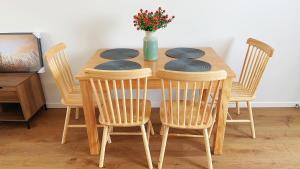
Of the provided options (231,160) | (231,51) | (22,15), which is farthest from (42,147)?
(231,51)

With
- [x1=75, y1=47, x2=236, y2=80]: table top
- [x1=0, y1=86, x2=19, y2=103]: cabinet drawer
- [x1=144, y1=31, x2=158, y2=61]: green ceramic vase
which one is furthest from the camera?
[x1=0, y1=86, x2=19, y2=103]: cabinet drawer

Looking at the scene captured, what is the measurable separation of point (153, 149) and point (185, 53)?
3.01 ft

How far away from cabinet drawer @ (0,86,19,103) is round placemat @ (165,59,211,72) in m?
1.49

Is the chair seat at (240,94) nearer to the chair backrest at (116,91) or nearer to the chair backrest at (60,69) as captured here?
the chair backrest at (116,91)

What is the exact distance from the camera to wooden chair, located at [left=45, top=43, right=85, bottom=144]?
2.09 metres

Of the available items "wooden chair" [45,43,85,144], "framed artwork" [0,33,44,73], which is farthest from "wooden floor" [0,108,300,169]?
"framed artwork" [0,33,44,73]

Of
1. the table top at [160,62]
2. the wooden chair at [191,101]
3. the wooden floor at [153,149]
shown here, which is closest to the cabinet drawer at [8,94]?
the wooden floor at [153,149]

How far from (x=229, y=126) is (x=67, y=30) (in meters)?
1.93

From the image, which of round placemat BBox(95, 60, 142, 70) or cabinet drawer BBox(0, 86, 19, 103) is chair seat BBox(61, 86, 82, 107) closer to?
round placemat BBox(95, 60, 142, 70)

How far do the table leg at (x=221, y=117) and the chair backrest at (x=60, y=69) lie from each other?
1.29 metres

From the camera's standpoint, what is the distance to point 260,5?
96.6 inches

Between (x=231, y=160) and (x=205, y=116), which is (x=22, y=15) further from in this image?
(x=231, y=160)

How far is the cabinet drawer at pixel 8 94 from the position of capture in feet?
7.70

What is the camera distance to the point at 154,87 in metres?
1.87
